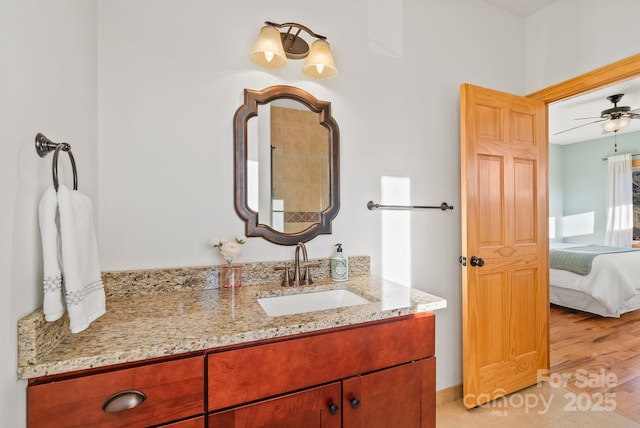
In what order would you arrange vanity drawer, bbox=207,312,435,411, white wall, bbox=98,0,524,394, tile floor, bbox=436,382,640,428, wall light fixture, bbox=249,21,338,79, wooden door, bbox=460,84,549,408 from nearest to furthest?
vanity drawer, bbox=207,312,435,411, white wall, bbox=98,0,524,394, wall light fixture, bbox=249,21,338,79, tile floor, bbox=436,382,640,428, wooden door, bbox=460,84,549,408

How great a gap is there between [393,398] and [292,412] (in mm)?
417

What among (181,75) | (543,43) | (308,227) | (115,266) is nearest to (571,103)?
(543,43)

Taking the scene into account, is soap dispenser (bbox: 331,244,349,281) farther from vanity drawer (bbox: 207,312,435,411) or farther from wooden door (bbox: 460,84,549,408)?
wooden door (bbox: 460,84,549,408)

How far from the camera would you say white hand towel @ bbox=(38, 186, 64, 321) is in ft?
2.70

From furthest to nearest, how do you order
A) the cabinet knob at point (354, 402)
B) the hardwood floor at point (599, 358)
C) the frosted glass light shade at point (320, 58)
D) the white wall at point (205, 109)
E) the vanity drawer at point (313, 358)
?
the hardwood floor at point (599, 358), the frosted glass light shade at point (320, 58), the cabinet knob at point (354, 402), the vanity drawer at point (313, 358), the white wall at point (205, 109)

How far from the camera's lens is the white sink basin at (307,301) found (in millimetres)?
1466

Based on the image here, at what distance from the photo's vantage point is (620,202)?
5598 millimetres

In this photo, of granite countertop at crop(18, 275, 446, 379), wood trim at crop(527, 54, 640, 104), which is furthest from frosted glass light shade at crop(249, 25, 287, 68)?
wood trim at crop(527, 54, 640, 104)

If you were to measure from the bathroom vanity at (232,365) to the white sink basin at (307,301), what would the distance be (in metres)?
0.10

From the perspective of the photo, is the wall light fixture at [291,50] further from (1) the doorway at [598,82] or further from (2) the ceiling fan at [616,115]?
(2) the ceiling fan at [616,115]

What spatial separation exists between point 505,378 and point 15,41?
2.86m

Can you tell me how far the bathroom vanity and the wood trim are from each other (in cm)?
189

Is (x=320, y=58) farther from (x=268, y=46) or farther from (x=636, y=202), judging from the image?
(x=636, y=202)

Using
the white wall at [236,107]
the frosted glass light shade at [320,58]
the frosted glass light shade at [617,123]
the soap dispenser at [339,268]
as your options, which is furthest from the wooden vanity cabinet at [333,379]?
the frosted glass light shade at [617,123]
